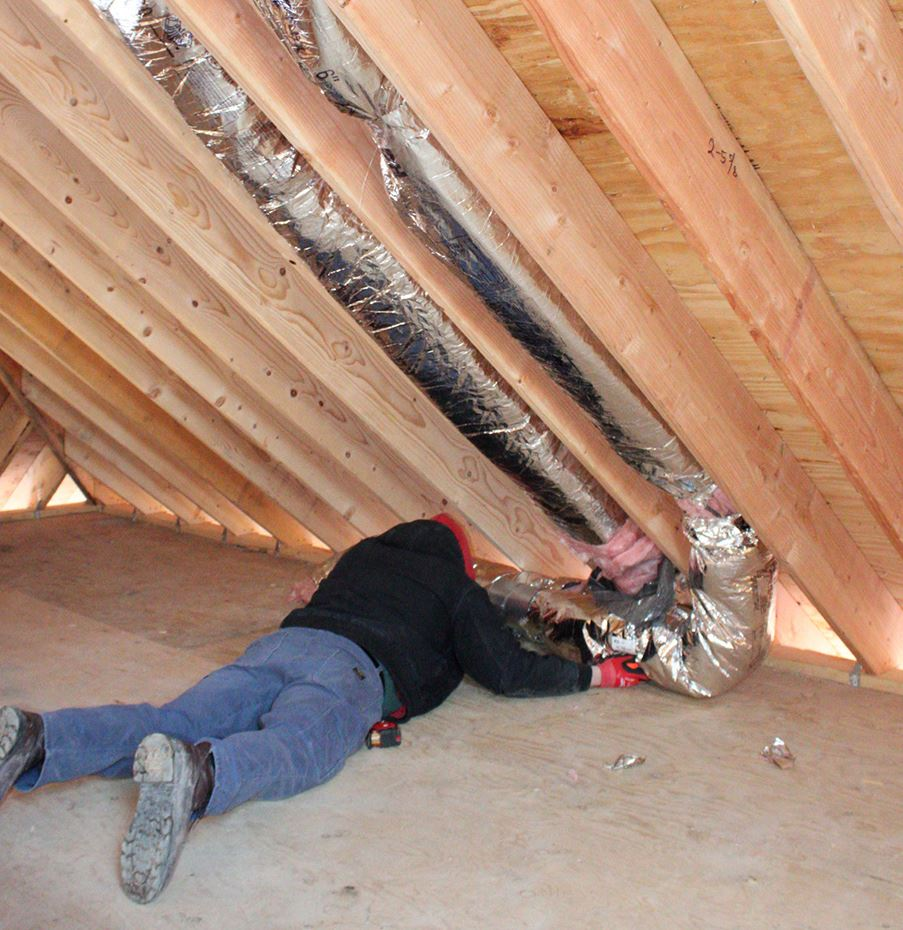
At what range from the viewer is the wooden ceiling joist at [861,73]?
60.6 inches

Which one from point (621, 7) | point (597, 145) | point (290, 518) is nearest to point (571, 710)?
point (597, 145)

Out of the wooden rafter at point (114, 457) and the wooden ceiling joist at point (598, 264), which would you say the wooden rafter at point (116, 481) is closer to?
the wooden rafter at point (114, 457)

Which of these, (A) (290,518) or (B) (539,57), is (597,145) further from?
(A) (290,518)

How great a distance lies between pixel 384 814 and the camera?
2.43 metres

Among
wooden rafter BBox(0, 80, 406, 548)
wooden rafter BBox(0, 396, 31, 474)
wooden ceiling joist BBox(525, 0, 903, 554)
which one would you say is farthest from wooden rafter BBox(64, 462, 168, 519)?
wooden ceiling joist BBox(525, 0, 903, 554)

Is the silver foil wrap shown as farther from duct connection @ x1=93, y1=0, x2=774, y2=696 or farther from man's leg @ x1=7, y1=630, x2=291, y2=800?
man's leg @ x1=7, y1=630, x2=291, y2=800

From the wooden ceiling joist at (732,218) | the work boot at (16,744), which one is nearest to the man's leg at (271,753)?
the work boot at (16,744)

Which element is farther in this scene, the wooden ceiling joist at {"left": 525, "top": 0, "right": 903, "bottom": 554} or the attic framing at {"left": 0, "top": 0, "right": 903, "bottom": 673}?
the attic framing at {"left": 0, "top": 0, "right": 903, "bottom": 673}

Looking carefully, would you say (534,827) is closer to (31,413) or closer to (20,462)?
(31,413)

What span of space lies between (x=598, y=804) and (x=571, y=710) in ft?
1.90

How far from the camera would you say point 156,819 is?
2059mm

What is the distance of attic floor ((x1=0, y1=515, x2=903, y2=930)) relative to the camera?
2.04 meters

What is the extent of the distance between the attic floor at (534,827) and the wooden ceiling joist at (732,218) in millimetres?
684

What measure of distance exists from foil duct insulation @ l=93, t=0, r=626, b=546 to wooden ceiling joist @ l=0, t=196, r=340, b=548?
3.53 feet
